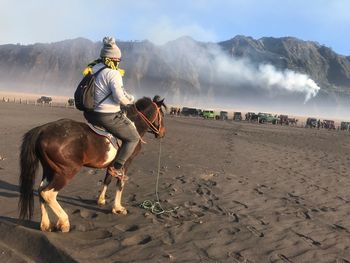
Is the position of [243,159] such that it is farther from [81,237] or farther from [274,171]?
[81,237]

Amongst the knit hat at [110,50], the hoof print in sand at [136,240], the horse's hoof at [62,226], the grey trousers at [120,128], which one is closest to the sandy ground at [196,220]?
the hoof print in sand at [136,240]

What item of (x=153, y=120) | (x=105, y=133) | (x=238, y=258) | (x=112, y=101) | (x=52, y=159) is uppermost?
(x=112, y=101)

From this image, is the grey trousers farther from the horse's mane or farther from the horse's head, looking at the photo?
the horse's mane

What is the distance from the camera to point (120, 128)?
7.75 metres

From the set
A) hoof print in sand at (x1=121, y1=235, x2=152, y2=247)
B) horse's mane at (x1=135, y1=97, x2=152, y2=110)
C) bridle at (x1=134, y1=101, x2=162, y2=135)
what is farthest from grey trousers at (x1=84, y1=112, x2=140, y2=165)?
hoof print in sand at (x1=121, y1=235, x2=152, y2=247)

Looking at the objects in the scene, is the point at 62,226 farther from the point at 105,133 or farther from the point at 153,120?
the point at 153,120

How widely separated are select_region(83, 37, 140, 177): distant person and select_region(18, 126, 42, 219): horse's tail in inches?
43.0

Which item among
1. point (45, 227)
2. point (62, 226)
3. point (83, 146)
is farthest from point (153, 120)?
point (45, 227)

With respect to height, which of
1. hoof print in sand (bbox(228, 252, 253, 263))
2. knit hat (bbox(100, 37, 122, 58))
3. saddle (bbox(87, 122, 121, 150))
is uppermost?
knit hat (bbox(100, 37, 122, 58))

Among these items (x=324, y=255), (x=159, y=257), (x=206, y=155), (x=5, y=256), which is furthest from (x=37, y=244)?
(x=206, y=155)

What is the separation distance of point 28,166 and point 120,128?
1673 mm

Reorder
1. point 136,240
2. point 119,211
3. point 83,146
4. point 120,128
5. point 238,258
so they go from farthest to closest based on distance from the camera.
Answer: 1. point 119,211
2. point 120,128
3. point 83,146
4. point 136,240
5. point 238,258

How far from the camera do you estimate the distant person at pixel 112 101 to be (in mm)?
7375

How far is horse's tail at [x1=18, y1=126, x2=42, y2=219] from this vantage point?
6.84m
